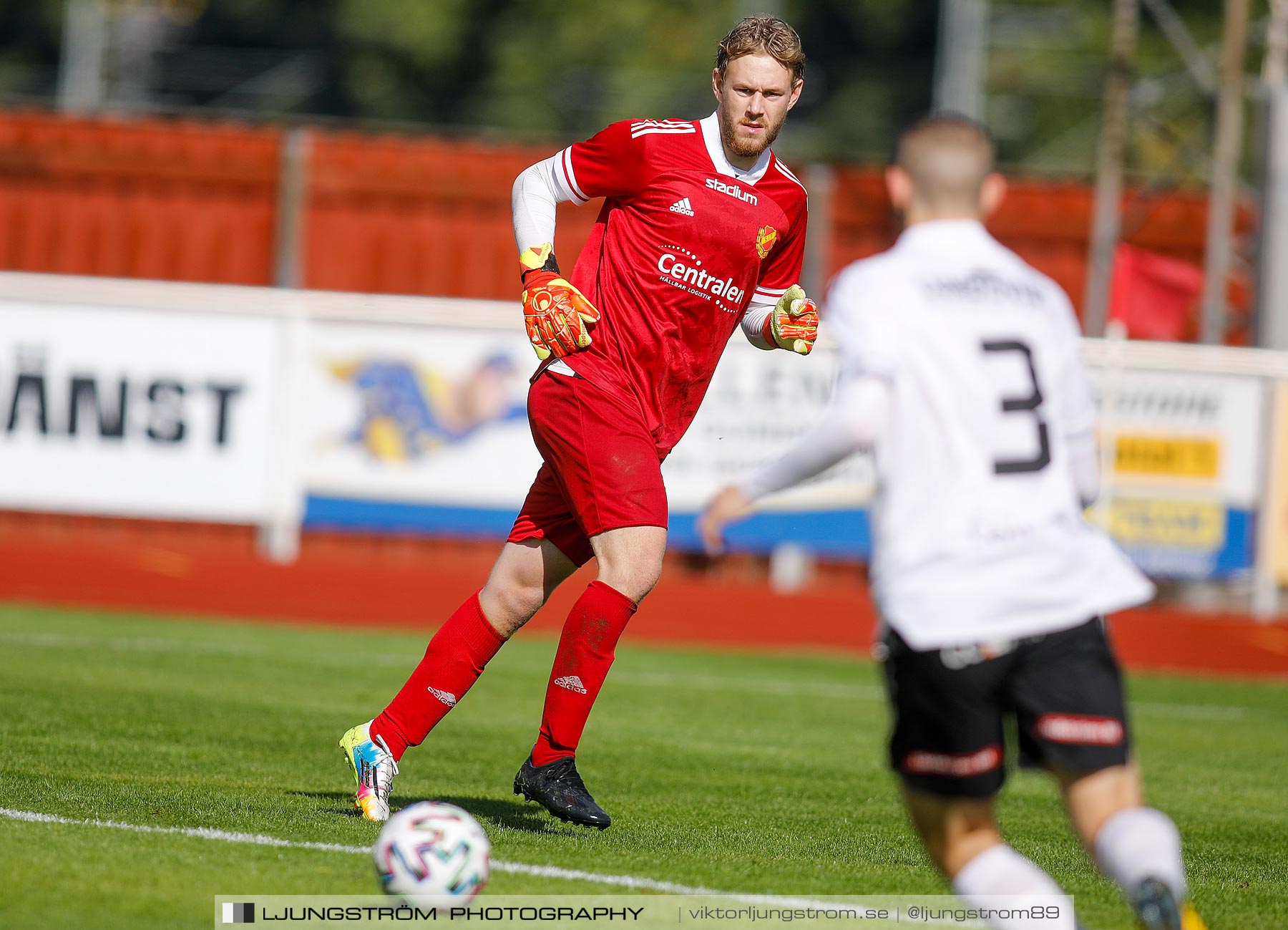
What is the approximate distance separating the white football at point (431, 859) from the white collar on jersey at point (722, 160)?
2.25 meters

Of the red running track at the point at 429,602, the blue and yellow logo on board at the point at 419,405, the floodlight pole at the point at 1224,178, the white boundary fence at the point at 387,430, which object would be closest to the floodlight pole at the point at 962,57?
the floodlight pole at the point at 1224,178

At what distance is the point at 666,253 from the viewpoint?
5.21 metres

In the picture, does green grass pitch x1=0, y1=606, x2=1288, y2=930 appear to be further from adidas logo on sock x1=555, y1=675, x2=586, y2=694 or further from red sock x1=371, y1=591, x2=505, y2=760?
adidas logo on sock x1=555, y1=675, x2=586, y2=694

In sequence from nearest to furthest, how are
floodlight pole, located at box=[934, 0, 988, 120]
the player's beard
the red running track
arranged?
the player's beard, the red running track, floodlight pole, located at box=[934, 0, 988, 120]

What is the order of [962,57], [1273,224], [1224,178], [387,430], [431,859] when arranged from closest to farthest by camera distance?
[431,859]
[387,430]
[1273,224]
[1224,178]
[962,57]

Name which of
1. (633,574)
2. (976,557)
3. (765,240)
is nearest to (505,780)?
(633,574)

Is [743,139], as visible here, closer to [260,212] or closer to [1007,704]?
[1007,704]

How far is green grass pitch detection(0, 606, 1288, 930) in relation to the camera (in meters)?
4.41

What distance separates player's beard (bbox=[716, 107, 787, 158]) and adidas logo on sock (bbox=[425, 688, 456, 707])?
6.24ft

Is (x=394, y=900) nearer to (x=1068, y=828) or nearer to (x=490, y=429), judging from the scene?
(x=1068, y=828)

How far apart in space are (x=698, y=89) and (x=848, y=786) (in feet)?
104

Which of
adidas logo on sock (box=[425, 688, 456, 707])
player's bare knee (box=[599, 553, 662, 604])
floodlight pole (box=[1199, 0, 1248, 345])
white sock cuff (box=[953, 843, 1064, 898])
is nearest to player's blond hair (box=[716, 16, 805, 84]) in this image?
player's bare knee (box=[599, 553, 662, 604])

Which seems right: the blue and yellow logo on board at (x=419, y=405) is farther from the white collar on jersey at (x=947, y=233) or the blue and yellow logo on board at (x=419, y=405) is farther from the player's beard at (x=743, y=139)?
the white collar on jersey at (x=947, y=233)

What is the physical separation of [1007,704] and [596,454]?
1849 millimetres
